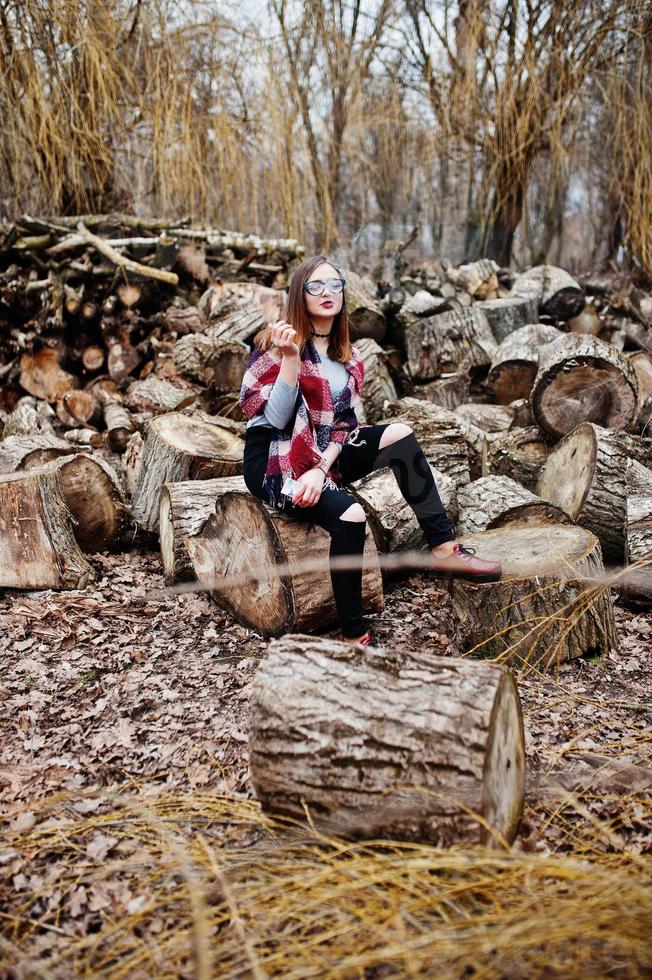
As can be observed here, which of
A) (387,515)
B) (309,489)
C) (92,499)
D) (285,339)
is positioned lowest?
(387,515)

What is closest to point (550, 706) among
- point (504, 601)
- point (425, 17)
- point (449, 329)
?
point (504, 601)

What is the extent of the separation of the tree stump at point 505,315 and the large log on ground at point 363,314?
113 centimetres

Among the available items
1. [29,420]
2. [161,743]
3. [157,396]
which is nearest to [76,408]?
[29,420]

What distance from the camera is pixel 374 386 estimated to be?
196 inches

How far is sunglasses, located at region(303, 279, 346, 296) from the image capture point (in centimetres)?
283

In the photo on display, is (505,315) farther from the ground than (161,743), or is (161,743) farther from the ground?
(505,315)

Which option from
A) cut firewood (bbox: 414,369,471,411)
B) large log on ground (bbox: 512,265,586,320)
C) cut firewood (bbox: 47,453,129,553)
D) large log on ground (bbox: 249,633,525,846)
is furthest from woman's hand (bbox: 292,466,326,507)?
large log on ground (bbox: 512,265,586,320)

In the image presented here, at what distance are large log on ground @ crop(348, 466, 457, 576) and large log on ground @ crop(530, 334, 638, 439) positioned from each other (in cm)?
124

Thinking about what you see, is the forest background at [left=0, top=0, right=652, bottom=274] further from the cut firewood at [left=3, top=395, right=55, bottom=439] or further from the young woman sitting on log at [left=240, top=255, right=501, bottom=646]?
the young woman sitting on log at [left=240, top=255, right=501, bottom=646]

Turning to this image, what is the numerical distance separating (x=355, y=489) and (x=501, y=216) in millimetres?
6681

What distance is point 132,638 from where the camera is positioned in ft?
10.3

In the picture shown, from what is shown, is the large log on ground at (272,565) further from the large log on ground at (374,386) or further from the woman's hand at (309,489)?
the large log on ground at (374,386)

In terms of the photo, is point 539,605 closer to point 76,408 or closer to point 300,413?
point 300,413

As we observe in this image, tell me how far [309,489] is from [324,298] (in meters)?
0.80
